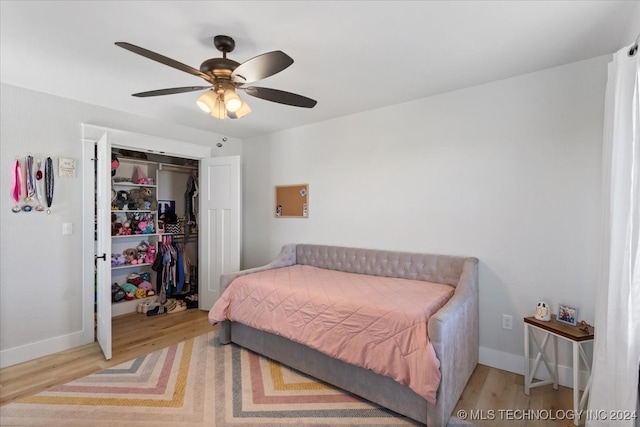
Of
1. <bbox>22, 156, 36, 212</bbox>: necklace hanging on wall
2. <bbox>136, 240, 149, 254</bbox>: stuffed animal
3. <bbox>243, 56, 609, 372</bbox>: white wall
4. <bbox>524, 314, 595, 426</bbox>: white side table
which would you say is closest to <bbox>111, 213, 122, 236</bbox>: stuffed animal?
<bbox>136, 240, 149, 254</bbox>: stuffed animal

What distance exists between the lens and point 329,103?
313 cm

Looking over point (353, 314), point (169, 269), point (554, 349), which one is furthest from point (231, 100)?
point (169, 269)

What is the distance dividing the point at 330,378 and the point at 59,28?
298 centimetres

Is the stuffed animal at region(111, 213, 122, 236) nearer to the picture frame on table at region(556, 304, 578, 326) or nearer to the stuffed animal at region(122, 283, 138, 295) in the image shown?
the stuffed animal at region(122, 283, 138, 295)

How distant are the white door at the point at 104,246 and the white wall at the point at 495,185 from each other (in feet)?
7.50

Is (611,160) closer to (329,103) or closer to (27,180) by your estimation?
(329,103)

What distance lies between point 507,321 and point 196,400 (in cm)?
256

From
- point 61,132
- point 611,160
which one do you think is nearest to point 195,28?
point 61,132

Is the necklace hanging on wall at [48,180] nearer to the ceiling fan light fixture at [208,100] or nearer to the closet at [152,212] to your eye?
the closet at [152,212]

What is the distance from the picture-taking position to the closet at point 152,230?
4.02 m

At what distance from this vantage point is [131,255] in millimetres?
4152

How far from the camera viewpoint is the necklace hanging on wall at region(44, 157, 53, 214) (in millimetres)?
2842

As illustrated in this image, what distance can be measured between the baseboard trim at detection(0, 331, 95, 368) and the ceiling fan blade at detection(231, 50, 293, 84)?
3.15 metres

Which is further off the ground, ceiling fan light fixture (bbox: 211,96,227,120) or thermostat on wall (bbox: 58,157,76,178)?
ceiling fan light fixture (bbox: 211,96,227,120)
